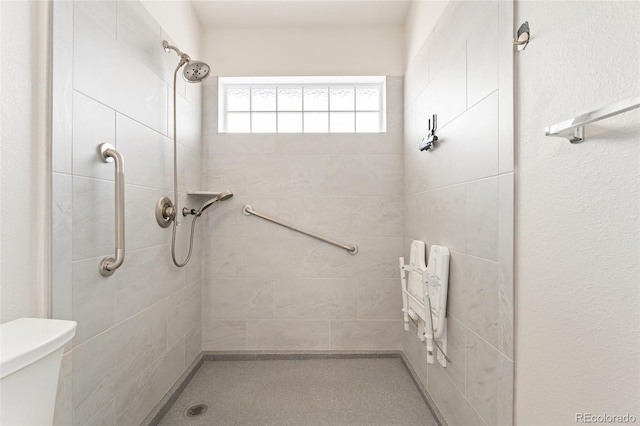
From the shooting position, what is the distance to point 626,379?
578 millimetres

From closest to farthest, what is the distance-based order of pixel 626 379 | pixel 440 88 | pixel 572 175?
pixel 626 379
pixel 572 175
pixel 440 88

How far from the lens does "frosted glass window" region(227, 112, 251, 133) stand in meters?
2.27

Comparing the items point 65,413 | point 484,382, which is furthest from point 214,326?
point 484,382

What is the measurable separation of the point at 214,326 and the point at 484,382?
1.71 meters

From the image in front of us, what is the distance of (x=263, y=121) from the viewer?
227cm

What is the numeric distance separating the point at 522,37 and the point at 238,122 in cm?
186

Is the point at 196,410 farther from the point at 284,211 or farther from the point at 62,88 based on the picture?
the point at 62,88

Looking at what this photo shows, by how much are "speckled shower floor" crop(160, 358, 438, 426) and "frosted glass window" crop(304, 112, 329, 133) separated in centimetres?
168

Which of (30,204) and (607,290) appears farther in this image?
(30,204)

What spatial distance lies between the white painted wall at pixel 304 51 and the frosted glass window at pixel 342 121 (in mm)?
285

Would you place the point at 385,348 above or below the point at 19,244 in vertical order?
below

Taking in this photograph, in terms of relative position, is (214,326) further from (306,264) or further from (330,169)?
(330,169)

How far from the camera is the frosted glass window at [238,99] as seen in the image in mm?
2258

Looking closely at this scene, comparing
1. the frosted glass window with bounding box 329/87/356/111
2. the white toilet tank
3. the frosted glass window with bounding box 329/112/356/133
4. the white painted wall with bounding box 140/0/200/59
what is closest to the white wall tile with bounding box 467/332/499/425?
the white toilet tank
